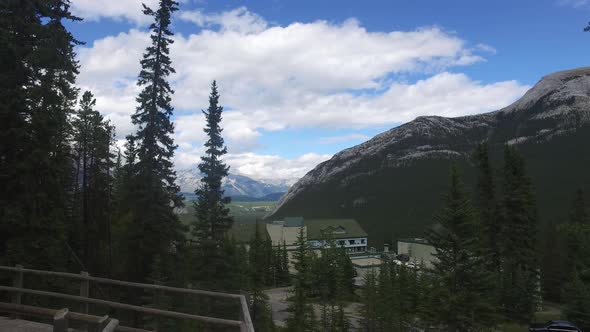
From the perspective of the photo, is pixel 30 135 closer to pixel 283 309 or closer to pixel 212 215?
pixel 212 215

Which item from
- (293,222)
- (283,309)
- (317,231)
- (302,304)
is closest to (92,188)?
(302,304)

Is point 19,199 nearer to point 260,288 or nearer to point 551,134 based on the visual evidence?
point 260,288

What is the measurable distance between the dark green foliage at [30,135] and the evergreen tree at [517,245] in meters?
45.0

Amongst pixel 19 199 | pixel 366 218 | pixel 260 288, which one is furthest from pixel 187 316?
pixel 366 218

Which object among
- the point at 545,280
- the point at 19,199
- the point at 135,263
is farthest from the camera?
the point at 545,280

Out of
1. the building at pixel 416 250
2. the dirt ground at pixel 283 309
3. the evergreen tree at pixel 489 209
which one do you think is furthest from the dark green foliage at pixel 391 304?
the building at pixel 416 250

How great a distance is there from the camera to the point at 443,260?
27.8 meters

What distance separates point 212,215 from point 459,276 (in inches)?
825

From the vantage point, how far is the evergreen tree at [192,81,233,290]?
3284cm

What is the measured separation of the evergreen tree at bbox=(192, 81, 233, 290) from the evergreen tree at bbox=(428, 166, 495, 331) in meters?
17.9

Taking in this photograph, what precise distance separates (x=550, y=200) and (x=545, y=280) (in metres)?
105

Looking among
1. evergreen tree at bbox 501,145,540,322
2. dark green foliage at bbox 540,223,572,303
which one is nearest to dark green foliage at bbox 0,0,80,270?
evergreen tree at bbox 501,145,540,322

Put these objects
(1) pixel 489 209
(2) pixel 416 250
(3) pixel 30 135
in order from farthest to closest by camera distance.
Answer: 1. (2) pixel 416 250
2. (1) pixel 489 209
3. (3) pixel 30 135

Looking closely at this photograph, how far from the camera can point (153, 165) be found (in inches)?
1136
